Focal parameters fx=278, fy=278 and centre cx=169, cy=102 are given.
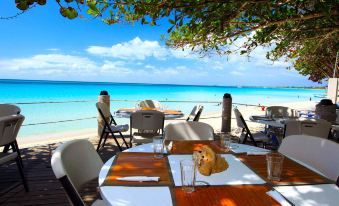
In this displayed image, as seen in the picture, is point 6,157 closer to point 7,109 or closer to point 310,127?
point 7,109

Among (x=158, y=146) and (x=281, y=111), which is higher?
(x=158, y=146)

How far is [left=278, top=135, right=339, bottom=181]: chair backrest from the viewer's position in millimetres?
1930

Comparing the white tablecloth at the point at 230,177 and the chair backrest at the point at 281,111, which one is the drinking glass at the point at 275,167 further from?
the chair backrest at the point at 281,111

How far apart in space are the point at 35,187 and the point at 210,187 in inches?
115

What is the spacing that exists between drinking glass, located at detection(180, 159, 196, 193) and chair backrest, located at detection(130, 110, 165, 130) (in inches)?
110

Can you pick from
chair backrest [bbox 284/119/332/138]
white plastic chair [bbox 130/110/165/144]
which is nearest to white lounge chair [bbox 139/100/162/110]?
white plastic chair [bbox 130/110/165/144]

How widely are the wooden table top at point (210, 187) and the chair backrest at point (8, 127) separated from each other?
5.07 feet

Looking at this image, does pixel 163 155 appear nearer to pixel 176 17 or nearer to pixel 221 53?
pixel 176 17

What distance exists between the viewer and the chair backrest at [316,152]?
1.93m

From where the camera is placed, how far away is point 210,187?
53.7 inches

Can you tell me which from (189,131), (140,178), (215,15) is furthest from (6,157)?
(215,15)

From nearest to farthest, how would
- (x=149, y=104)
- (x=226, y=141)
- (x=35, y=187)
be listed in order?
(x=226, y=141), (x=35, y=187), (x=149, y=104)

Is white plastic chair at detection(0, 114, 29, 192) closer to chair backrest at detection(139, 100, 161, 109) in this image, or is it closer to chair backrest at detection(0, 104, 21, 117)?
chair backrest at detection(0, 104, 21, 117)

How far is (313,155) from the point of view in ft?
6.97
